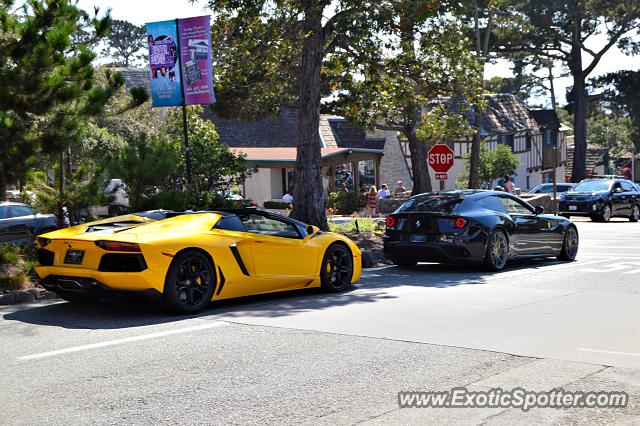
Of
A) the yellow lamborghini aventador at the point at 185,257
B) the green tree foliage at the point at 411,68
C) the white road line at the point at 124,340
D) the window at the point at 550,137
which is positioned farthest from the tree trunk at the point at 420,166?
the window at the point at 550,137

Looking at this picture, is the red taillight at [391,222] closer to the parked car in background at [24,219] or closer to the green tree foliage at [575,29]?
the parked car in background at [24,219]

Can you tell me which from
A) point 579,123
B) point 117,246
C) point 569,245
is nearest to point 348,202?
point 569,245

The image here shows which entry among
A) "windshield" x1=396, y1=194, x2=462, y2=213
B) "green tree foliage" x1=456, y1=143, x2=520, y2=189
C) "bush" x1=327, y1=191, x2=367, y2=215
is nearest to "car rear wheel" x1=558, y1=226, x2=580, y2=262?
"windshield" x1=396, y1=194, x2=462, y2=213

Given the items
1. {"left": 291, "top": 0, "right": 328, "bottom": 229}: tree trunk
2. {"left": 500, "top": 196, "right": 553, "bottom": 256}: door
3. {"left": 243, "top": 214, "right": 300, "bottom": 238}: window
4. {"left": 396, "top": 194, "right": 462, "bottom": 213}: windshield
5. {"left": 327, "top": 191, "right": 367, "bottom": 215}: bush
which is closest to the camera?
{"left": 243, "top": 214, "right": 300, "bottom": 238}: window

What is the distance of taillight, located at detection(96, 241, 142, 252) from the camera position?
944cm

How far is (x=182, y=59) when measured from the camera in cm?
1683

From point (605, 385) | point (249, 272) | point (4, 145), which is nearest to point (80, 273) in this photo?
point (249, 272)

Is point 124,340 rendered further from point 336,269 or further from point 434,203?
point 434,203

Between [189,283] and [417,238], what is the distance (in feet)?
17.7

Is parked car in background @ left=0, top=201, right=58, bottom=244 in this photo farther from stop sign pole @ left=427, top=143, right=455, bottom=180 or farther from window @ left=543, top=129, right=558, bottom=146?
window @ left=543, top=129, right=558, bottom=146

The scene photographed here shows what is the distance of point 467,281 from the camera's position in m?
13.1

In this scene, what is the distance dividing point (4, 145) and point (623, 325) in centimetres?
825

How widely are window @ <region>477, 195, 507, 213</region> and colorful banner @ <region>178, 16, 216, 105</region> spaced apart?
5.63 meters

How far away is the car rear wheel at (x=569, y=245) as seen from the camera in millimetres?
16062
